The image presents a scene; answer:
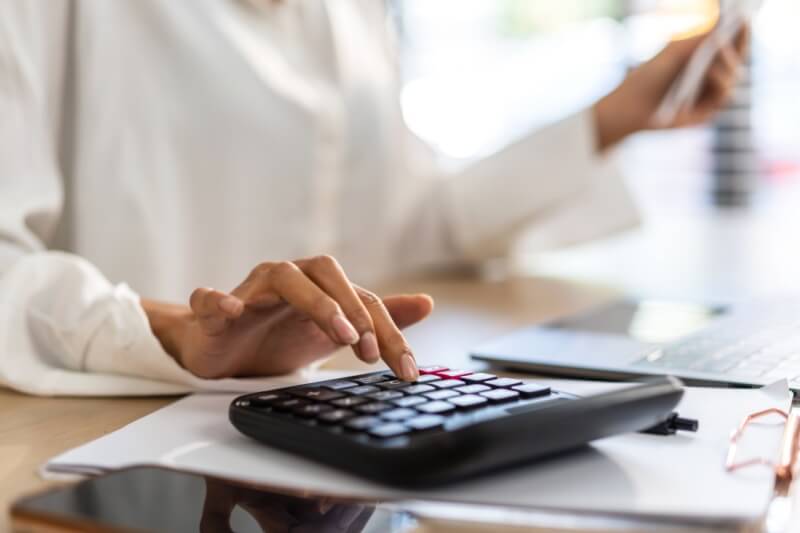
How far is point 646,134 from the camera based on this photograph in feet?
7.73

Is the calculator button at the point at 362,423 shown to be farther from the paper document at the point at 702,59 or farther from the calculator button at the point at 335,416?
the paper document at the point at 702,59

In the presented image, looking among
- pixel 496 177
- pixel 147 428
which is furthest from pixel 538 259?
pixel 147 428

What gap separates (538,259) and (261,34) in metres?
0.55

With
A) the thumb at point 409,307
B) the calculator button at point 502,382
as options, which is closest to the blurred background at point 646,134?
the thumb at point 409,307

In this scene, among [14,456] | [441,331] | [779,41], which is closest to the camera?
[14,456]

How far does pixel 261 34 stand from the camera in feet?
3.93

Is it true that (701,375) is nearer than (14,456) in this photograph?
No

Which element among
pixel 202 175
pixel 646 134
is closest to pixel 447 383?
pixel 202 175

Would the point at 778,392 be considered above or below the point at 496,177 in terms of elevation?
below

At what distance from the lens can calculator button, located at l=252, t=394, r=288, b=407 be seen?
Answer: 0.47 meters

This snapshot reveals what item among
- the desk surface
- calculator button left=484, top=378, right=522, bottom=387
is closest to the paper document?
the desk surface

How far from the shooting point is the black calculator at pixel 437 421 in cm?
39

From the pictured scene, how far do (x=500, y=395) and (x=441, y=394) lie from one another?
Result: 1.0 inches

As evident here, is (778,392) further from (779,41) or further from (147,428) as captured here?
(779,41)
